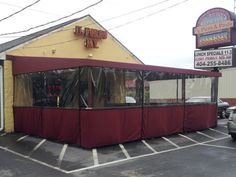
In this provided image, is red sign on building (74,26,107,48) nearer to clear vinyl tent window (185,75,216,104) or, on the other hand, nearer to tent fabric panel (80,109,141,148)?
clear vinyl tent window (185,75,216,104)

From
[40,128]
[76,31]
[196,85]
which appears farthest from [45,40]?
[196,85]

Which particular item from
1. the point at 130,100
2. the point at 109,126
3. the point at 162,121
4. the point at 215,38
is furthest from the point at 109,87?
the point at 215,38

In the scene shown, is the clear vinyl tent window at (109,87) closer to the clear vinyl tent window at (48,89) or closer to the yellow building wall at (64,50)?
the clear vinyl tent window at (48,89)

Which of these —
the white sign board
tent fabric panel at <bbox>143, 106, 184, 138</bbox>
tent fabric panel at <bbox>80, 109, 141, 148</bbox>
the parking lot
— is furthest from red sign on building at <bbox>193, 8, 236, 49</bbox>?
tent fabric panel at <bbox>80, 109, 141, 148</bbox>

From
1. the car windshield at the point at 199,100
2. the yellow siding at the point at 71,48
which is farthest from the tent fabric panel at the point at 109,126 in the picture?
the yellow siding at the point at 71,48

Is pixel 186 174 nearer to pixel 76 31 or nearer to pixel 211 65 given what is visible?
pixel 76 31

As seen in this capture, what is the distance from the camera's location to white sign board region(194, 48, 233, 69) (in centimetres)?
2280

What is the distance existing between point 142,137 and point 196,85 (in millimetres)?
5203

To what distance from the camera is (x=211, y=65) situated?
77.4 ft

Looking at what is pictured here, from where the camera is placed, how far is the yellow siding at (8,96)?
16.9 meters

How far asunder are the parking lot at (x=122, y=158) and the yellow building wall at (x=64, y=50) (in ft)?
7.90

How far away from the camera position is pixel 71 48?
68.6 ft

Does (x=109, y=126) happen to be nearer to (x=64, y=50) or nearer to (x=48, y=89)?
(x=48, y=89)

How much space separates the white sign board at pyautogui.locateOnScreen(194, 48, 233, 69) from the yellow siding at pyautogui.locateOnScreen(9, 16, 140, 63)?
3.90 m
